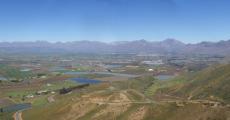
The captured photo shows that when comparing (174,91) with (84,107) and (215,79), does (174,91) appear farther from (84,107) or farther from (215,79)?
(84,107)

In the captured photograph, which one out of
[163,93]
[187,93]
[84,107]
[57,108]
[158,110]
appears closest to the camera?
[158,110]

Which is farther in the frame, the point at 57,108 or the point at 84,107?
the point at 57,108

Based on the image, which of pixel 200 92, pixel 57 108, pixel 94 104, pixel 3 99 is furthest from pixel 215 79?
pixel 3 99

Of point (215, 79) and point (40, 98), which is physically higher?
point (215, 79)

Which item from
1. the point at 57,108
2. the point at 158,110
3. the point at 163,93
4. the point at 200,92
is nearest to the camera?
the point at 158,110

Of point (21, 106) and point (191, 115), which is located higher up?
point (191, 115)

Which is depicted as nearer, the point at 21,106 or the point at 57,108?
the point at 57,108

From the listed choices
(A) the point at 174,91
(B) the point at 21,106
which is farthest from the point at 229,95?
(B) the point at 21,106

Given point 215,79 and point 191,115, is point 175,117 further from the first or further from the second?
point 215,79

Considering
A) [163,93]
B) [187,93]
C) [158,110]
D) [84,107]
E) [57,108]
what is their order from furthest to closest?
[163,93], [187,93], [57,108], [84,107], [158,110]
